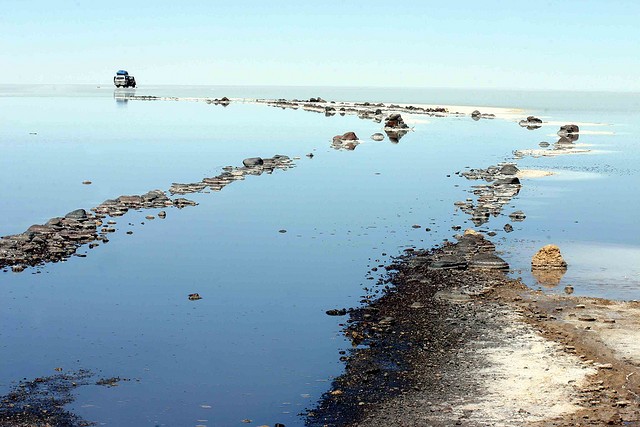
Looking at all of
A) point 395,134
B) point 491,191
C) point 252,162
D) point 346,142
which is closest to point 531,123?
point 395,134

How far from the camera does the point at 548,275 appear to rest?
33594 millimetres

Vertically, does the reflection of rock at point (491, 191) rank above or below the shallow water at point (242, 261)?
above

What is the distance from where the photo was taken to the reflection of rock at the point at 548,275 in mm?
32375

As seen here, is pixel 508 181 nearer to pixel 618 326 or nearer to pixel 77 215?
pixel 77 215

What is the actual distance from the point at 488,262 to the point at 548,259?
245cm

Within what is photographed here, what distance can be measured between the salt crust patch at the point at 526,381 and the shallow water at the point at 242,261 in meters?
4.34

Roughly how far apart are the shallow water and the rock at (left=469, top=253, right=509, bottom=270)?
31.8 inches

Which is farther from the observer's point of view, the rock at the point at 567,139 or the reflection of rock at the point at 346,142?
the rock at the point at 567,139

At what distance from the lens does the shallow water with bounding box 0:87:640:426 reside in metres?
23.1

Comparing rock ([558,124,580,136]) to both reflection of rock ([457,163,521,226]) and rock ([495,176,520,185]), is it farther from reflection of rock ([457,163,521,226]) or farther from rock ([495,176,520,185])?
rock ([495,176,520,185])

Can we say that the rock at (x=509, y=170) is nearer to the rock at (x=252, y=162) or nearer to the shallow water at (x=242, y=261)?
the shallow water at (x=242, y=261)

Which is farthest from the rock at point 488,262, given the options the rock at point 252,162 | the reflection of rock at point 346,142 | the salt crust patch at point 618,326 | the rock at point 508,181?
the reflection of rock at point 346,142

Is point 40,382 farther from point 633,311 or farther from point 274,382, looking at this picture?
point 633,311

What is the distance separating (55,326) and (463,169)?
50.3 m
